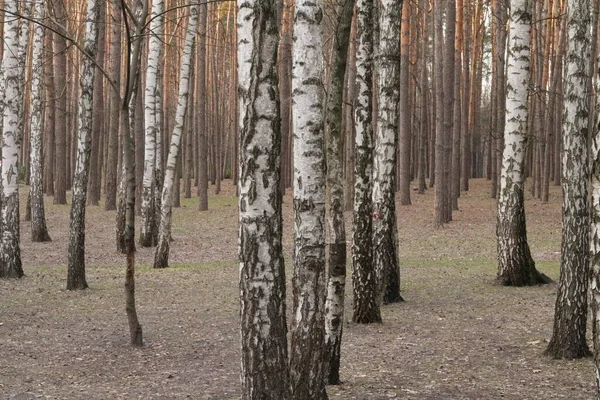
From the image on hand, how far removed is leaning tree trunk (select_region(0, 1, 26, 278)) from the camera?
13.2 metres

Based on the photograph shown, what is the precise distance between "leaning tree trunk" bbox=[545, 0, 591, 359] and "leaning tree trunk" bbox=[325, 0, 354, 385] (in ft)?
7.53

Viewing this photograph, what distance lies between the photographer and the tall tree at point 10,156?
519 inches

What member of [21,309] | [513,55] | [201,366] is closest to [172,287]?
[21,309]

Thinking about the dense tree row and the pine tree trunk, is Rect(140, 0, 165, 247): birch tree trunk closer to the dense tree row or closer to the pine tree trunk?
the dense tree row

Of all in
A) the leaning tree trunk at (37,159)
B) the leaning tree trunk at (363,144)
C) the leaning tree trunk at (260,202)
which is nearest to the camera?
the leaning tree trunk at (260,202)

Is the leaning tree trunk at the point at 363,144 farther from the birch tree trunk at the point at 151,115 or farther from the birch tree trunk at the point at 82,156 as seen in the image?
the birch tree trunk at the point at 151,115

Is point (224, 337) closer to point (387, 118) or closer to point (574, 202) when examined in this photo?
point (387, 118)

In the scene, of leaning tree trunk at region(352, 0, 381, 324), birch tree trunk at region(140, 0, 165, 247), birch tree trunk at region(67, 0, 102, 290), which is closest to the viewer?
leaning tree trunk at region(352, 0, 381, 324)

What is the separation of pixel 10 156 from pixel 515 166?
8.30 m

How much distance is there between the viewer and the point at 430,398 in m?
6.48

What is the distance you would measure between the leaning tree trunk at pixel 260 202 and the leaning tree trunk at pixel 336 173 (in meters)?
1.46

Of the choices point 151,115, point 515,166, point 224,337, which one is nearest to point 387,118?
point 515,166

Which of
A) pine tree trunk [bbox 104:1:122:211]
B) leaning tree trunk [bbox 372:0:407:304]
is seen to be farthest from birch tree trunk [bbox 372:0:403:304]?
pine tree trunk [bbox 104:1:122:211]

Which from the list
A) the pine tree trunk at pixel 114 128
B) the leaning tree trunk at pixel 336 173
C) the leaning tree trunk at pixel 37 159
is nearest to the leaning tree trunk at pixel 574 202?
the leaning tree trunk at pixel 336 173
